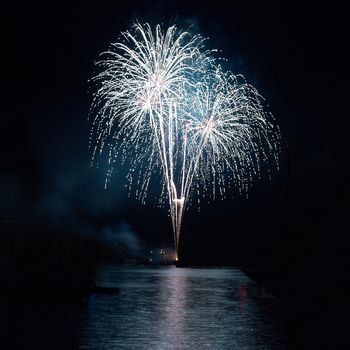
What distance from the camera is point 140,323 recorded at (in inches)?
605

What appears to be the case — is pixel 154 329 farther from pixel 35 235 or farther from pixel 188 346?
pixel 35 235

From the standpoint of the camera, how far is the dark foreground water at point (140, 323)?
1189 centimetres

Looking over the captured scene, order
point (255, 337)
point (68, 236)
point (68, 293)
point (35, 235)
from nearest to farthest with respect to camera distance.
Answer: point (255, 337) → point (68, 293) → point (35, 235) → point (68, 236)

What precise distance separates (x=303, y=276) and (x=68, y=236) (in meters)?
28.5

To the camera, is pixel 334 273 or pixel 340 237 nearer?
pixel 334 273

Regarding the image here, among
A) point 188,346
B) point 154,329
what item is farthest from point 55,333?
point 188,346

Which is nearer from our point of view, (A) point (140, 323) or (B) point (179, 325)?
(B) point (179, 325)

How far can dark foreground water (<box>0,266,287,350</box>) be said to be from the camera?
11.9 m

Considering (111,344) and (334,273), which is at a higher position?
(334,273)

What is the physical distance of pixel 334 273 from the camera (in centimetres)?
3084

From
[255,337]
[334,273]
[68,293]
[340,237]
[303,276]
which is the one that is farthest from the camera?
[340,237]

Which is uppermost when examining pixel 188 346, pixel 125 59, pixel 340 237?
pixel 125 59

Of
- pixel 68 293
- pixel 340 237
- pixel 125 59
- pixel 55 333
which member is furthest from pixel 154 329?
pixel 340 237

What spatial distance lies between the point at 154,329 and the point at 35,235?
32.6 metres
